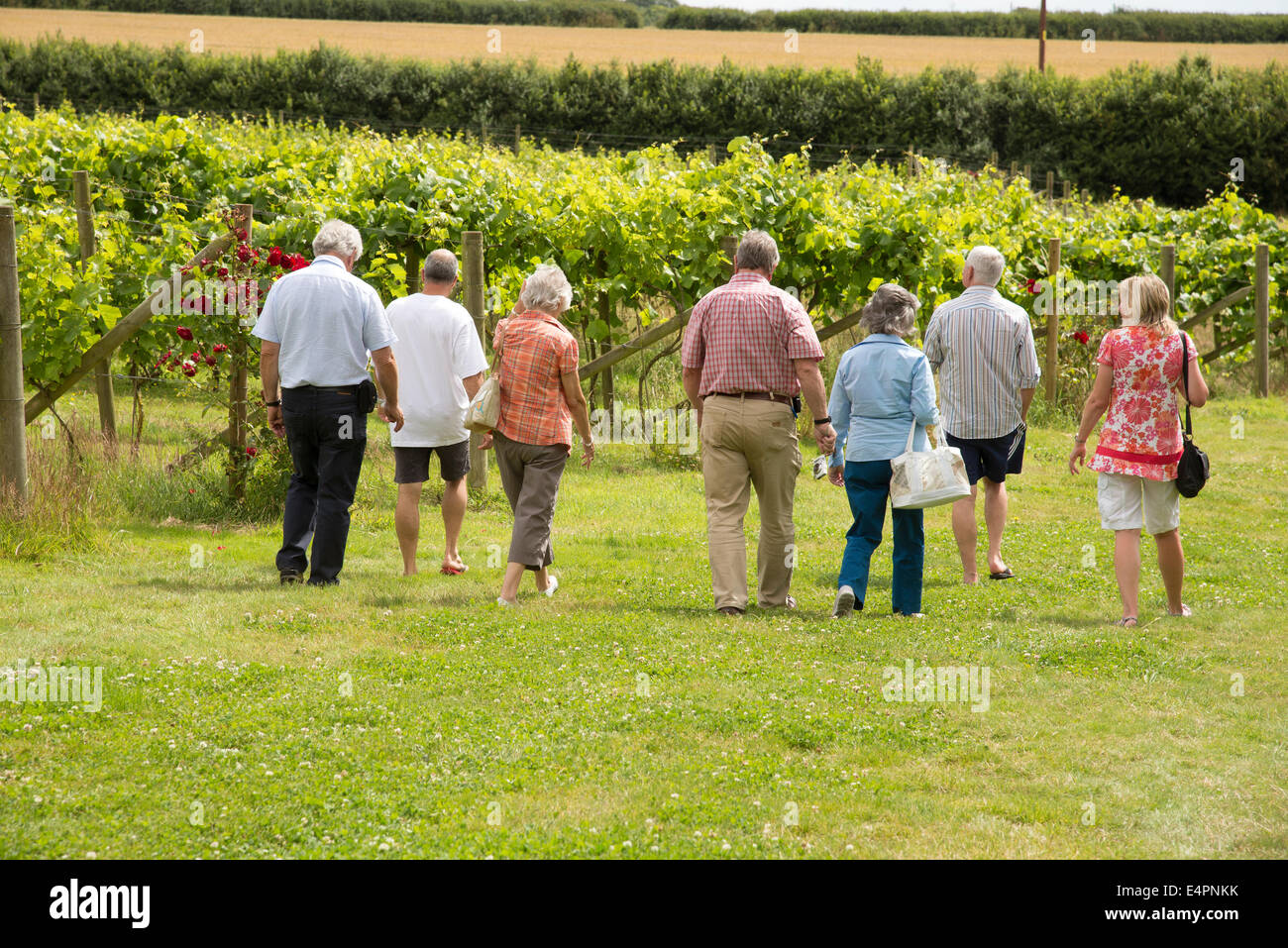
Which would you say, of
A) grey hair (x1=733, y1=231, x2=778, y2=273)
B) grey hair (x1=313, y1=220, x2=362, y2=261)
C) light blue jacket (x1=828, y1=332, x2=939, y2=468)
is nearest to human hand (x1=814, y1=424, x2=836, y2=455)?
light blue jacket (x1=828, y1=332, x2=939, y2=468)

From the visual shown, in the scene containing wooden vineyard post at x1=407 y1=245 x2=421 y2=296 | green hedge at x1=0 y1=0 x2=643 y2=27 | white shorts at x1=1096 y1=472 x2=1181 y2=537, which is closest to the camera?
white shorts at x1=1096 y1=472 x2=1181 y2=537

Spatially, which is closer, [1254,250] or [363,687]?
[363,687]

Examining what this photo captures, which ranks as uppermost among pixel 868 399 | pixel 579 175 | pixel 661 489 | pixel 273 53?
pixel 273 53

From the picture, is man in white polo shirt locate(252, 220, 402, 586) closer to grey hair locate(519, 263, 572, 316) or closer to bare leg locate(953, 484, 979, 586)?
grey hair locate(519, 263, 572, 316)

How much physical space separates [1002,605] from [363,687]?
3509 millimetres

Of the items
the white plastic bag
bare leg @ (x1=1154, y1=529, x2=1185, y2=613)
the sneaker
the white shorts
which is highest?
the white plastic bag

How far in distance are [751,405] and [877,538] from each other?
97 centimetres

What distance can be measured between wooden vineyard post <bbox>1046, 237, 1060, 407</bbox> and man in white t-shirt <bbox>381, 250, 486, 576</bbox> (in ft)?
26.5

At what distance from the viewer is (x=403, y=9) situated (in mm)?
50625

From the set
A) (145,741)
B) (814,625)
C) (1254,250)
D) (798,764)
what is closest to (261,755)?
(145,741)

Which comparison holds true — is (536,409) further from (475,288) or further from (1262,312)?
(1262,312)

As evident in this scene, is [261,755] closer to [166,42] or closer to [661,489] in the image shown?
[661,489]

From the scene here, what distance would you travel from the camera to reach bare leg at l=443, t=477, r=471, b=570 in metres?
7.18

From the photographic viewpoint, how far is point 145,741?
432 centimetres
